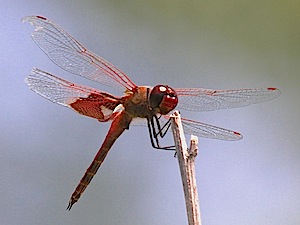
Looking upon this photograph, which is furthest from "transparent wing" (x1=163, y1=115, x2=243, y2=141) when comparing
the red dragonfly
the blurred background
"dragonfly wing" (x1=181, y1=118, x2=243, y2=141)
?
the blurred background

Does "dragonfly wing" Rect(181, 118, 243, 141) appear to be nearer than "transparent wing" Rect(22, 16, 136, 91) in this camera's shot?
No

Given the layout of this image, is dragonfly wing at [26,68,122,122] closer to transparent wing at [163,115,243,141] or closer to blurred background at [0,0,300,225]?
transparent wing at [163,115,243,141]

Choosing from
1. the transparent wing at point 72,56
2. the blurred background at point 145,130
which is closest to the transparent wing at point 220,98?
the transparent wing at point 72,56

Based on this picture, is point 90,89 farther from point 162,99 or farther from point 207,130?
point 207,130

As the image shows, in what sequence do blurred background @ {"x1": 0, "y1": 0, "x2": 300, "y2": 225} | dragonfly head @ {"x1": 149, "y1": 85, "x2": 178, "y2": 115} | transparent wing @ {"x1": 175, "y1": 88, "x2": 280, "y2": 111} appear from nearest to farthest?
dragonfly head @ {"x1": 149, "y1": 85, "x2": 178, "y2": 115} < transparent wing @ {"x1": 175, "y1": 88, "x2": 280, "y2": 111} < blurred background @ {"x1": 0, "y1": 0, "x2": 300, "y2": 225}

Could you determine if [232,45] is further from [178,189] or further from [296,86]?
Answer: [178,189]

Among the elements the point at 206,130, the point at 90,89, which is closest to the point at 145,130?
the point at 206,130

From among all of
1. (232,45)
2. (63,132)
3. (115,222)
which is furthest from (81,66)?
(232,45)
